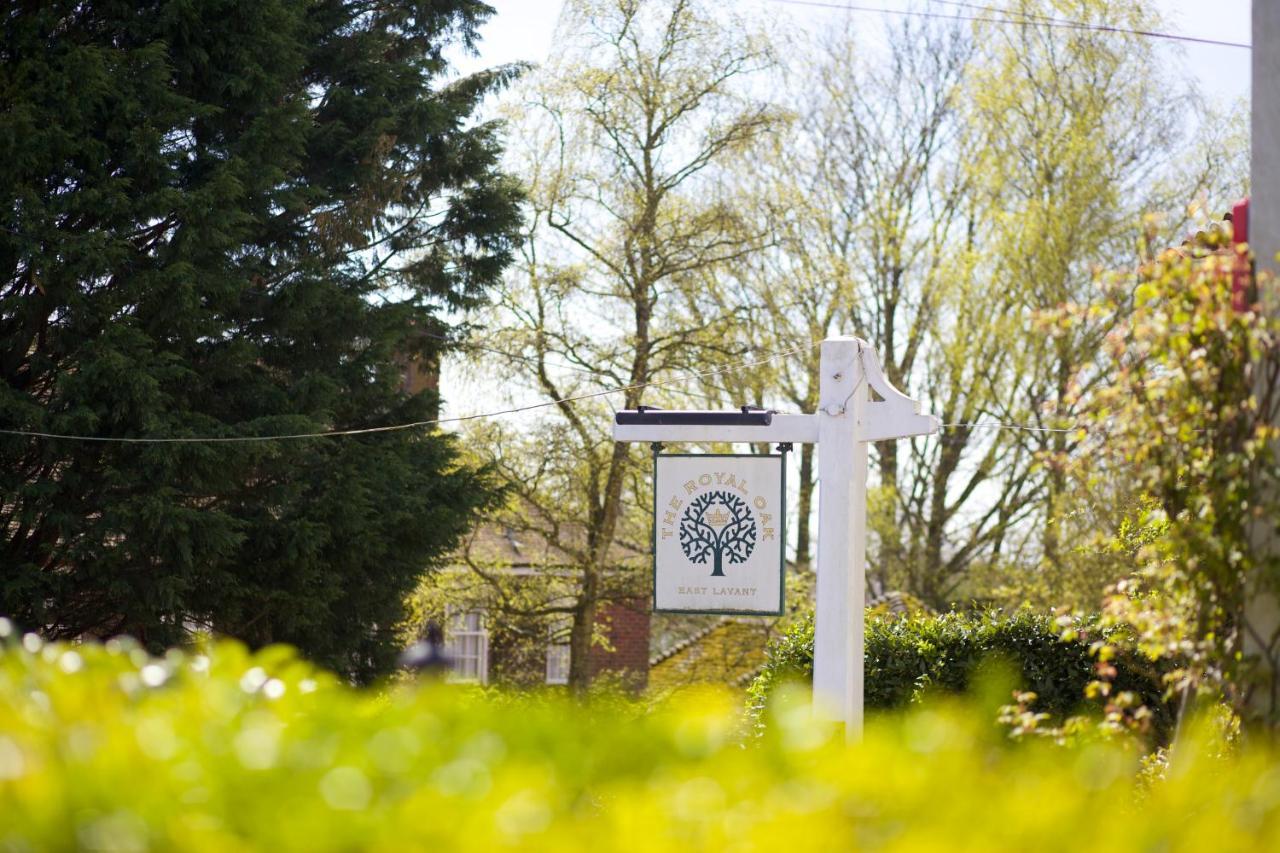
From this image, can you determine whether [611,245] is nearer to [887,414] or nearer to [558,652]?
[558,652]

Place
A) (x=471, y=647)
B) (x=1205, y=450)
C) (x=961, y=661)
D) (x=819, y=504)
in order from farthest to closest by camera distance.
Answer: (x=471, y=647) → (x=961, y=661) → (x=819, y=504) → (x=1205, y=450)

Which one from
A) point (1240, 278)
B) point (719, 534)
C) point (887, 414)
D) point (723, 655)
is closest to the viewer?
point (1240, 278)

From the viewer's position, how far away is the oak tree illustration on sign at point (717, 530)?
352 inches

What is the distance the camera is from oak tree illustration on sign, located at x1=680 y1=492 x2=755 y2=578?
352 inches

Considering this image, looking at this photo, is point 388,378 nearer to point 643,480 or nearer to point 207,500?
point 207,500

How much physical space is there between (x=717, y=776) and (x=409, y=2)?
15737mm

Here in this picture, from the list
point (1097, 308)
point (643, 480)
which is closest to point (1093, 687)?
point (1097, 308)

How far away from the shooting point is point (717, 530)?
899 centimetres

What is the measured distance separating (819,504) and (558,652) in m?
14.7

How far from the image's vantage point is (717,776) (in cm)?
204

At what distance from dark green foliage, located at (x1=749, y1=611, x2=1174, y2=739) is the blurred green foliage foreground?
770cm

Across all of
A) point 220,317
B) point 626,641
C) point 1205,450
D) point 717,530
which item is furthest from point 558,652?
point 1205,450

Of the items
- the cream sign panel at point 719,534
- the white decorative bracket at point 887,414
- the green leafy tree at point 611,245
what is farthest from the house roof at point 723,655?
the white decorative bracket at point 887,414

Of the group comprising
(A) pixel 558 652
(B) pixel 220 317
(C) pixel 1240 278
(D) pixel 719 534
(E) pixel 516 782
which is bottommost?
(A) pixel 558 652
